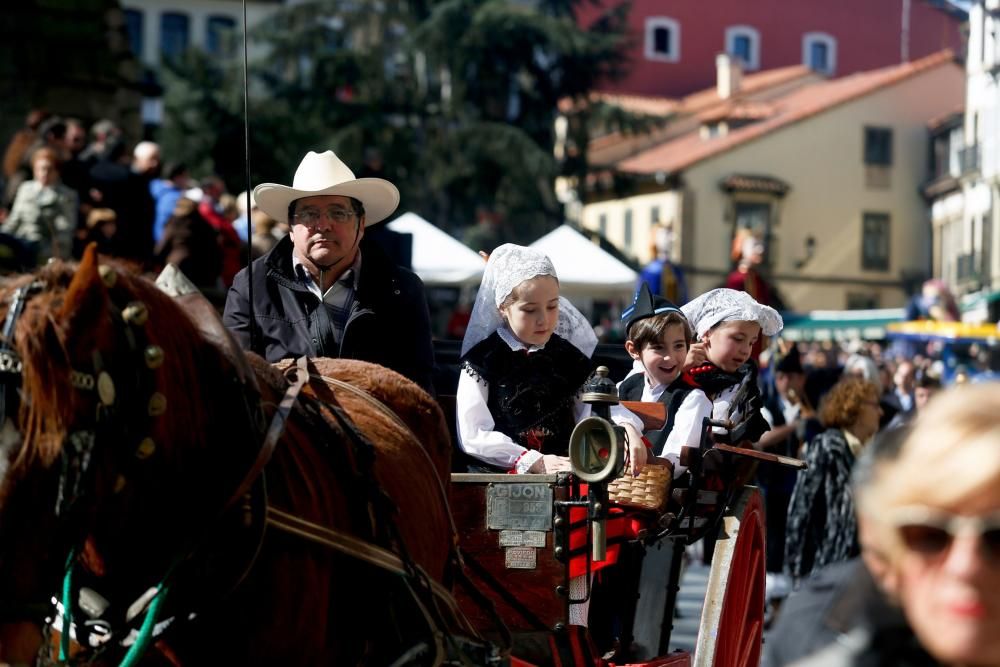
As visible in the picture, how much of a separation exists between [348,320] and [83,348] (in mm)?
2423

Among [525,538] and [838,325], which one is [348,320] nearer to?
[525,538]

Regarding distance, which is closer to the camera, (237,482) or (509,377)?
(237,482)

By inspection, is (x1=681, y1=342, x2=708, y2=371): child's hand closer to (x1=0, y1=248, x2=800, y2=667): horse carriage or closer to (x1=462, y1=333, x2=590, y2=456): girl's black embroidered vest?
(x1=462, y1=333, x2=590, y2=456): girl's black embroidered vest

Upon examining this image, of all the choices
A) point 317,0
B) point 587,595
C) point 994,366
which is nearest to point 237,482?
point 587,595

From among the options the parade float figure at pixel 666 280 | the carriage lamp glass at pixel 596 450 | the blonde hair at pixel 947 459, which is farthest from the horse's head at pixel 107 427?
the parade float figure at pixel 666 280

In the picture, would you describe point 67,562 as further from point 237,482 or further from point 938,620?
point 938,620

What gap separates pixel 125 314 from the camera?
4031 mm

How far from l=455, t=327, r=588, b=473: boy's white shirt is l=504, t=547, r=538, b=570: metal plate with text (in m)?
0.33

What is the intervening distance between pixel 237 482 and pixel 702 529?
324 centimetres

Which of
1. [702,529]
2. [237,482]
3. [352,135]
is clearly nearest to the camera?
[237,482]

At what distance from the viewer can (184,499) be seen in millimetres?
4234

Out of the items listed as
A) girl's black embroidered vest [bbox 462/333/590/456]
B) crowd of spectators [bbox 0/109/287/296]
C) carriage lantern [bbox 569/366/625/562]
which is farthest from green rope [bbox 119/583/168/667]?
crowd of spectators [bbox 0/109/287/296]

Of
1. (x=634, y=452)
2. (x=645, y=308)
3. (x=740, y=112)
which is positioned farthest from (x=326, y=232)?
(x=740, y=112)

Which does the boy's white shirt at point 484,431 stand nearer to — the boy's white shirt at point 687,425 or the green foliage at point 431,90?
the boy's white shirt at point 687,425
